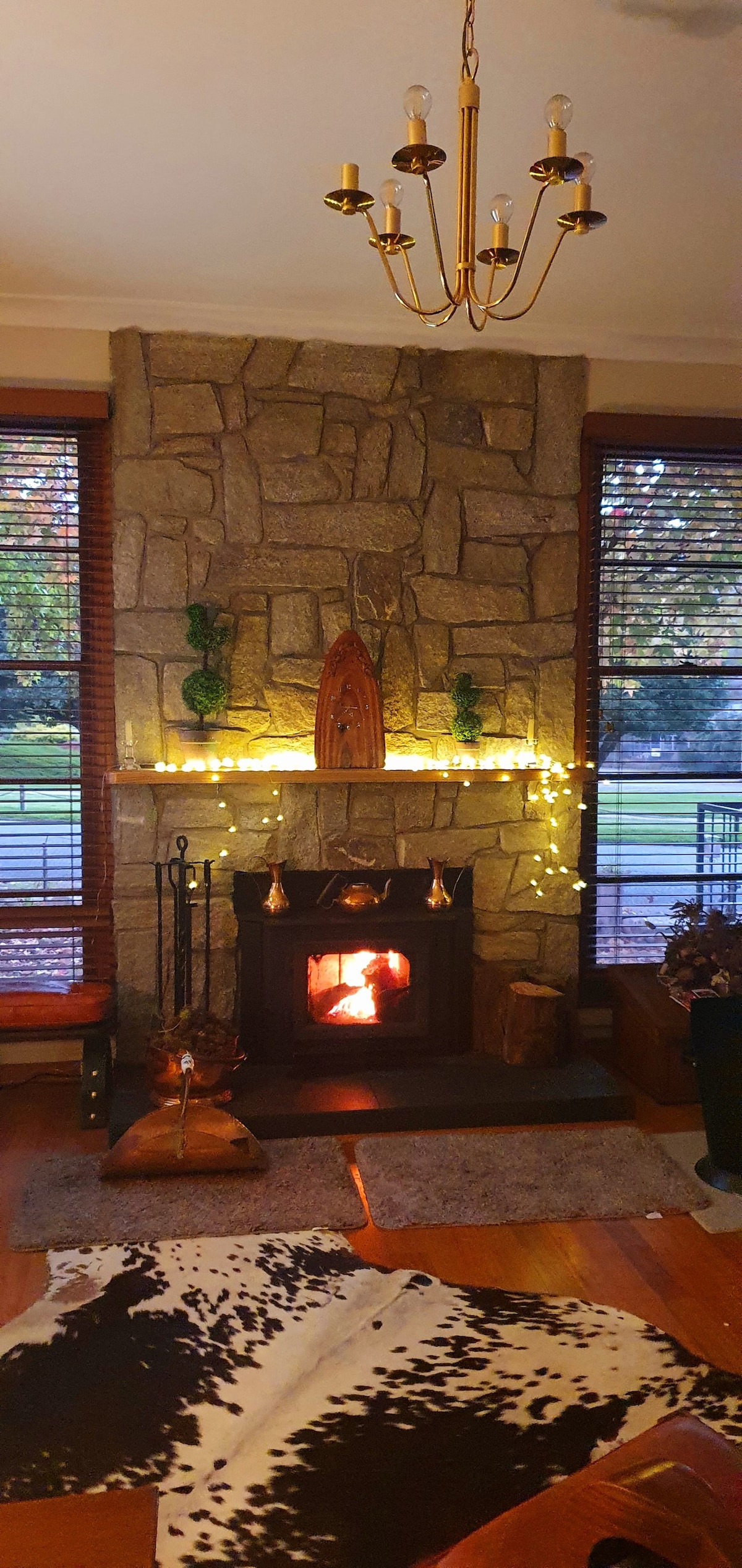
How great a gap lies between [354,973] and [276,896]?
46 centimetres

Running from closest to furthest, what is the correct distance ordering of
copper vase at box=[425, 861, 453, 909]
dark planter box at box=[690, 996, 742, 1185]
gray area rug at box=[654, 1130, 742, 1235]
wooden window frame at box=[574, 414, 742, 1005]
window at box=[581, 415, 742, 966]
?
gray area rug at box=[654, 1130, 742, 1235] < dark planter box at box=[690, 996, 742, 1185] < copper vase at box=[425, 861, 453, 909] < wooden window frame at box=[574, 414, 742, 1005] < window at box=[581, 415, 742, 966]

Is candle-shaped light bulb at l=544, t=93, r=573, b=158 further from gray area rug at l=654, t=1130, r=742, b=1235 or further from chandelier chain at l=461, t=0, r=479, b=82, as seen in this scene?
gray area rug at l=654, t=1130, r=742, b=1235

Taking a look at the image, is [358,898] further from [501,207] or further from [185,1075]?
[501,207]

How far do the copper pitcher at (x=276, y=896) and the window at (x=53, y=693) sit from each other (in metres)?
0.65

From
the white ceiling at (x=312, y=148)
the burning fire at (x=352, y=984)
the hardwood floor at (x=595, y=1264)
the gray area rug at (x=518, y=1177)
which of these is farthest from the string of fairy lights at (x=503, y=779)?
the white ceiling at (x=312, y=148)

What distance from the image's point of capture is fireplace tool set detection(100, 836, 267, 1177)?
343cm

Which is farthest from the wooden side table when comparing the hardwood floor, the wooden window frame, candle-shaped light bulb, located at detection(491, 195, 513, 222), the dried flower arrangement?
the wooden window frame

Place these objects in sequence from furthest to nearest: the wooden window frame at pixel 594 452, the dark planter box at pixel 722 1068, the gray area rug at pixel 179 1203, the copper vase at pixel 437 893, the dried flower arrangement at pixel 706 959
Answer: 1. the wooden window frame at pixel 594 452
2. the copper vase at pixel 437 893
3. the dried flower arrangement at pixel 706 959
4. the dark planter box at pixel 722 1068
5. the gray area rug at pixel 179 1203

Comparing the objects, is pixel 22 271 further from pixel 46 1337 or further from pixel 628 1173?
pixel 628 1173

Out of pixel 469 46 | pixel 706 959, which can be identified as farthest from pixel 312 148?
pixel 706 959

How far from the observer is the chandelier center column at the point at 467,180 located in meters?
1.91

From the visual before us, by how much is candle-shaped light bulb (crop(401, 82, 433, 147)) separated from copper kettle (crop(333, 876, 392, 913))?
2.75 m

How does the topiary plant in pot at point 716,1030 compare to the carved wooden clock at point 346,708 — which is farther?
the carved wooden clock at point 346,708

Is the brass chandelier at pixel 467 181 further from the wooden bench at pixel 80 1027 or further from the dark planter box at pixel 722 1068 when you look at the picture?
the wooden bench at pixel 80 1027
